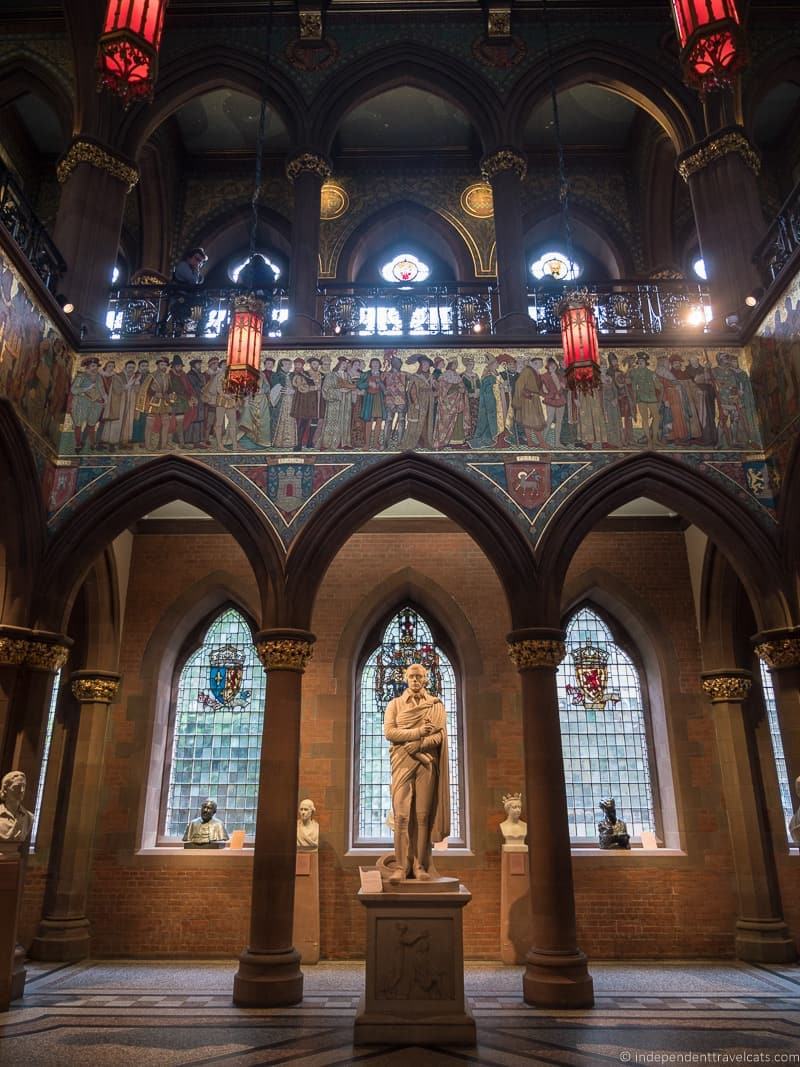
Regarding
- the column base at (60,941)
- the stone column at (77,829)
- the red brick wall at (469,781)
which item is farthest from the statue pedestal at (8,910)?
the red brick wall at (469,781)

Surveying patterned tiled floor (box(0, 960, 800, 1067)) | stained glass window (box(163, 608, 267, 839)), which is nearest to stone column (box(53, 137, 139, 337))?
stained glass window (box(163, 608, 267, 839))

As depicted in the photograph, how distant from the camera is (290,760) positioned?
9.45 meters

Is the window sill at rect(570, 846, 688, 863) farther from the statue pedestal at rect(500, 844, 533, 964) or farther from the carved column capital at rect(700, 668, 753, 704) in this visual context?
the carved column capital at rect(700, 668, 753, 704)

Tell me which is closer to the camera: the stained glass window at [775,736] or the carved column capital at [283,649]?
the carved column capital at [283,649]

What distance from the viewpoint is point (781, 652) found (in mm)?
9695

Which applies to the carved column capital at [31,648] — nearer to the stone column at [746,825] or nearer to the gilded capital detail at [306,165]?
the gilded capital detail at [306,165]

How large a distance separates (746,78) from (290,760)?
12.4 meters

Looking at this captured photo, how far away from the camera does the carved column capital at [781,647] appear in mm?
9609

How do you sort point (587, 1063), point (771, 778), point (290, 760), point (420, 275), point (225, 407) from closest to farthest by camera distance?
point (587, 1063) < point (290, 760) < point (225, 407) < point (771, 778) < point (420, 275)

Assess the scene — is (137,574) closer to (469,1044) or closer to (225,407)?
(225,407)

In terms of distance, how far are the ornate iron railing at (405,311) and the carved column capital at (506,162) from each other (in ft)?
6.51

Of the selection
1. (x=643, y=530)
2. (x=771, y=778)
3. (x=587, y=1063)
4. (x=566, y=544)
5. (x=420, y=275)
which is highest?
(x=420, y=275)

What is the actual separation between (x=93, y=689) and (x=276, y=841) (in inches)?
190

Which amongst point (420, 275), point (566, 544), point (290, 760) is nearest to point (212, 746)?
point (290, 760)
